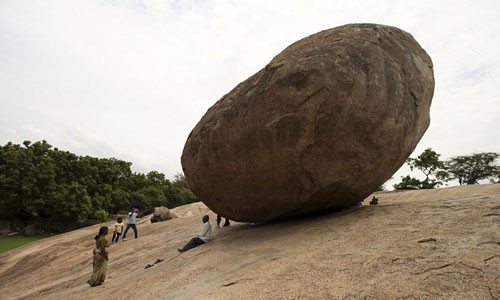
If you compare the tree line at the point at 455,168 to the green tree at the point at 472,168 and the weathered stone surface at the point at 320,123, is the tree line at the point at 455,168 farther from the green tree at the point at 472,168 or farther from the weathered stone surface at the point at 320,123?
the weathered stone surface at the point at 320,123

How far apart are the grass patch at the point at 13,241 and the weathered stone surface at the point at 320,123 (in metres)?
21.6

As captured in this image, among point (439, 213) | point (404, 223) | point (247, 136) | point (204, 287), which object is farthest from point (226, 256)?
point (439, 213)

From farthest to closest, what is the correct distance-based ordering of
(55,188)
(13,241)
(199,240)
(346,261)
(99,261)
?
(55,188) < (13,241) < (199,240) < (99,261) < (346,261)

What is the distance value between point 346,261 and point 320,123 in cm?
253

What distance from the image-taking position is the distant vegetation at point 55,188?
26875 millimetres

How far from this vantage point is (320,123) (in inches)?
249

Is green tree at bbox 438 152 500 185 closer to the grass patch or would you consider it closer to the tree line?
the tree line

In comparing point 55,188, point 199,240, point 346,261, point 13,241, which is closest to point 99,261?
point 199,240

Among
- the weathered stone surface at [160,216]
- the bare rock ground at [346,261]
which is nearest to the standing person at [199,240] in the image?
the bare rock ground at [346,261]

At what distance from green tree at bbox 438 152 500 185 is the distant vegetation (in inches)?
1143

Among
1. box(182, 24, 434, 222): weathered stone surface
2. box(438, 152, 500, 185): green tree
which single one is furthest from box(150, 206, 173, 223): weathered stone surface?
box(438, 152, 500, 185): green tree

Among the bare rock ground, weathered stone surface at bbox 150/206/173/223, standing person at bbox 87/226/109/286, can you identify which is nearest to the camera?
the bare rock ground

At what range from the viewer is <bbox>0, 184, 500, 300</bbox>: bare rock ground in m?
3.83

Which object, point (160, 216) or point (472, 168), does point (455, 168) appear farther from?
point (160, 216)
